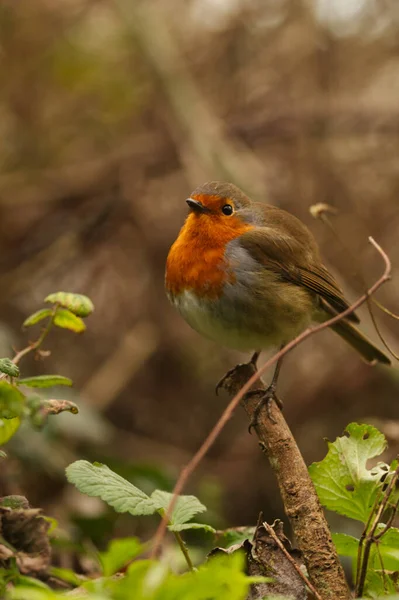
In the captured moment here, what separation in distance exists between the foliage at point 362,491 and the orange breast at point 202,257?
3.78 feet

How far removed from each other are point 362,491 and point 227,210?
5.24 feet

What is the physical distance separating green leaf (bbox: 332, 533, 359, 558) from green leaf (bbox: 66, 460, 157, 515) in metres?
0.39

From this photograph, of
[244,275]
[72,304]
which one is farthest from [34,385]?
[244,275]

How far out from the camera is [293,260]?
3.12m

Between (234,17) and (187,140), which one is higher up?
(234,17)

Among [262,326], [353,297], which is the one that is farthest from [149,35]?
[262,326]

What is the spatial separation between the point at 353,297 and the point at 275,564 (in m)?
2.82

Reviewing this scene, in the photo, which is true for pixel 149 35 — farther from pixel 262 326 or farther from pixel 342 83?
pixel 262 326

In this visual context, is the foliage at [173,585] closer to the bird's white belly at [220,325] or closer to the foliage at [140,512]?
the foliage at [140,512]

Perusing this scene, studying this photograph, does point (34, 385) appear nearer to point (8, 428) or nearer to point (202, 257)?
point (8, 428)

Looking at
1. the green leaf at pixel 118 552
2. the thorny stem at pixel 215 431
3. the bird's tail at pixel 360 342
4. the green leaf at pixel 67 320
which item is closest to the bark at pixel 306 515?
the thorny stem at pixel 215 431

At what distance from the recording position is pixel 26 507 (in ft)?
5.10

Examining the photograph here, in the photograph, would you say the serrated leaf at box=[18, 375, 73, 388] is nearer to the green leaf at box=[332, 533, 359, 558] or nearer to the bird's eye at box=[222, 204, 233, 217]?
the green leaf at box=[332, 533, 359, 558]

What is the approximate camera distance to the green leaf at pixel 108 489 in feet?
4.98
